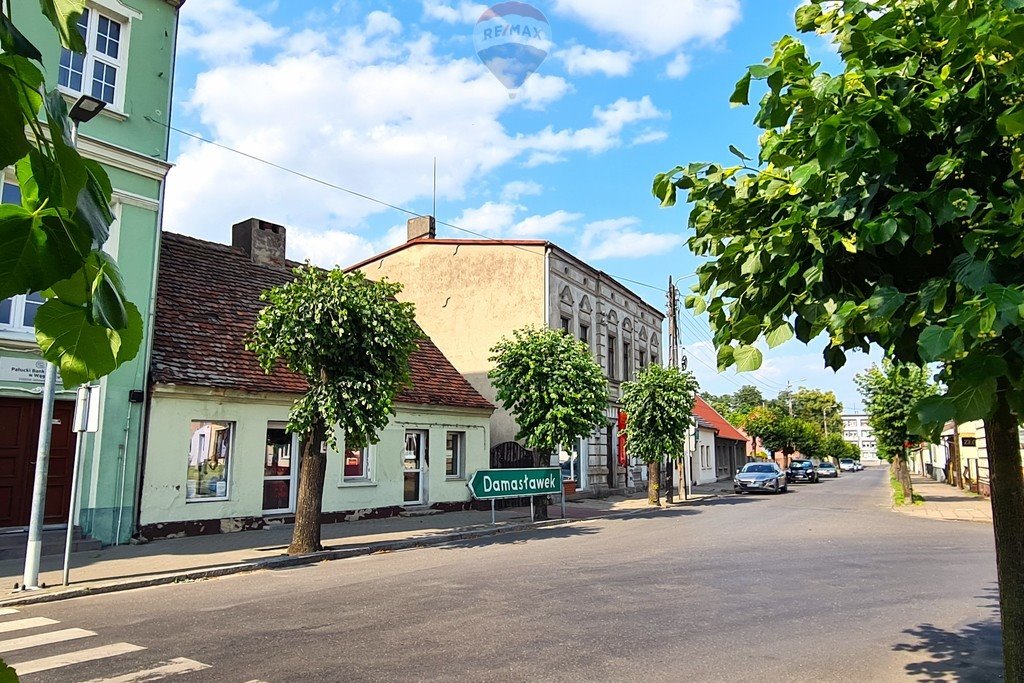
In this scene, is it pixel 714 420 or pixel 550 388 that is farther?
pixel 714 420

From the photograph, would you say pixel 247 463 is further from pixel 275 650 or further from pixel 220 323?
pixel 275 650

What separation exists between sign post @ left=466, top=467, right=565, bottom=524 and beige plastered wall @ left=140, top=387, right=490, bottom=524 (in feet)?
7.45

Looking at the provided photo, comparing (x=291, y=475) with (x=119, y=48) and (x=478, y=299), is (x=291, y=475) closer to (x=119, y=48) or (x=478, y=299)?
(x=119, y=48)

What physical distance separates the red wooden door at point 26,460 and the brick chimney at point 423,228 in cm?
1875

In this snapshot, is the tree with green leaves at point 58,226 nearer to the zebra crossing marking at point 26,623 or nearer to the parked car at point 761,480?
the zebra crossing marking at point 26,623

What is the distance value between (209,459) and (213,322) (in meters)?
3.68

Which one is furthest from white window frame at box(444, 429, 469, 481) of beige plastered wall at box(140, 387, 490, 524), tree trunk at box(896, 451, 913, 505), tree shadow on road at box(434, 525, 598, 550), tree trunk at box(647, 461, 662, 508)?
tree trunk at box(896, 451, 913, 505)

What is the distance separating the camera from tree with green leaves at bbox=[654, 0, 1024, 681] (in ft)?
9.78

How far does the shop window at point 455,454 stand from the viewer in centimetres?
2344

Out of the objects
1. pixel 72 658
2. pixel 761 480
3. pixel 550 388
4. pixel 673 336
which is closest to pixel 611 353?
pixel 673 336

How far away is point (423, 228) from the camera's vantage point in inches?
1256

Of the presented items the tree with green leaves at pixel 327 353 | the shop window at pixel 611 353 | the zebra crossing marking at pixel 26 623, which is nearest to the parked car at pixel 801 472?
the shop window at pixel 611 353

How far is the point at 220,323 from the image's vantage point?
18.4 metres

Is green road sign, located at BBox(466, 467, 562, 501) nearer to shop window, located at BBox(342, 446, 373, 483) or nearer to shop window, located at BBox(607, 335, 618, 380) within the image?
shop window, located at BBox(342, 446, 373, 483)
